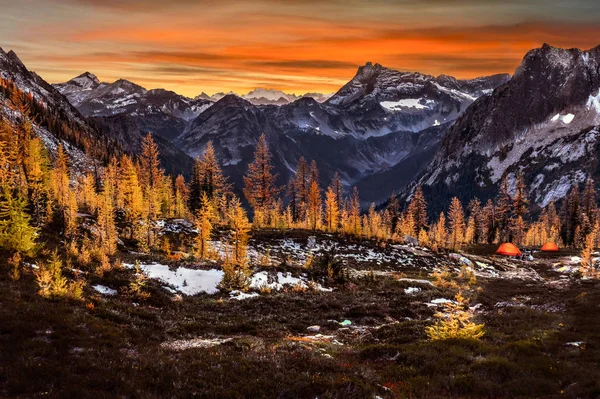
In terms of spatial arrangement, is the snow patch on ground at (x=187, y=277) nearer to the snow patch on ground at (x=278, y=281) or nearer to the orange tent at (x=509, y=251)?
the snow patch on ground at (x=278, y=281)

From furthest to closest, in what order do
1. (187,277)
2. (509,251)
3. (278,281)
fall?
1. (509,251)
2. (278,281)
3. (187,277)

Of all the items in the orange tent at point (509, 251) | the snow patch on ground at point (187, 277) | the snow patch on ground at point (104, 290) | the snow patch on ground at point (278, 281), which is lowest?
the orange tent at point (509, 251)

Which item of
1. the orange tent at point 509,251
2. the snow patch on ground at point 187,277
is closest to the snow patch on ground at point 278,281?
the snow patch on ground at point 187,277

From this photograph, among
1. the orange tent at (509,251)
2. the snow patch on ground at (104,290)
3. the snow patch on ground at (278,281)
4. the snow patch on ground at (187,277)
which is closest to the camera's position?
the snow patch on ground at (104,290)

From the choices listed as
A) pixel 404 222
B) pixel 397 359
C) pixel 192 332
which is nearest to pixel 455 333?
pixel 397 359

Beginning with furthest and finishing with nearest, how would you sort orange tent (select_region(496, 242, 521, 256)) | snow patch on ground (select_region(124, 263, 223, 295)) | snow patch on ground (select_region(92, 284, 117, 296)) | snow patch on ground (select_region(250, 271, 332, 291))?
orange tent (select_region(496, 242, 521, 256)) → snow patch on ground (select_region(250, 271, 332, 291)) → snow patch on ground (select_region(124, 263, 223, 295)) → snow patch on ground (select_region(92, 284, 117, 296))

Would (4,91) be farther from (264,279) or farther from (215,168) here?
(264,279)

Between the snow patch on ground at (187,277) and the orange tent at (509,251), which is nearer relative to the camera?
the snow patch on ground at (187,277)

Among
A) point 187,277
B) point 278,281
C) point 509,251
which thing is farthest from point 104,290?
point 509,251

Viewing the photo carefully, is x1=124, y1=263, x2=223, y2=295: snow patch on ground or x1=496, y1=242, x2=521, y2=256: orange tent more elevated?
x1=124, y1=263, x2=223, y2=295: snow patch on ground

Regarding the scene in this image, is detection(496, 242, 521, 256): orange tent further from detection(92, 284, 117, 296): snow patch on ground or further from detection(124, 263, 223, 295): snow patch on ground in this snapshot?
detection(92, 284, 117, 296): snow patch on ground

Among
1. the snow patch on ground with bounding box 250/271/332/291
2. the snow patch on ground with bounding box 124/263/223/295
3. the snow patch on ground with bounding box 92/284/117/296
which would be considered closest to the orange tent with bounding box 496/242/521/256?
the snow patch on ground with bounding box 250/271/332/291

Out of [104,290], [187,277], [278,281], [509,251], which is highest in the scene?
[104,290]

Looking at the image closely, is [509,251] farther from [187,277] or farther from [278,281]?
[187,277]
